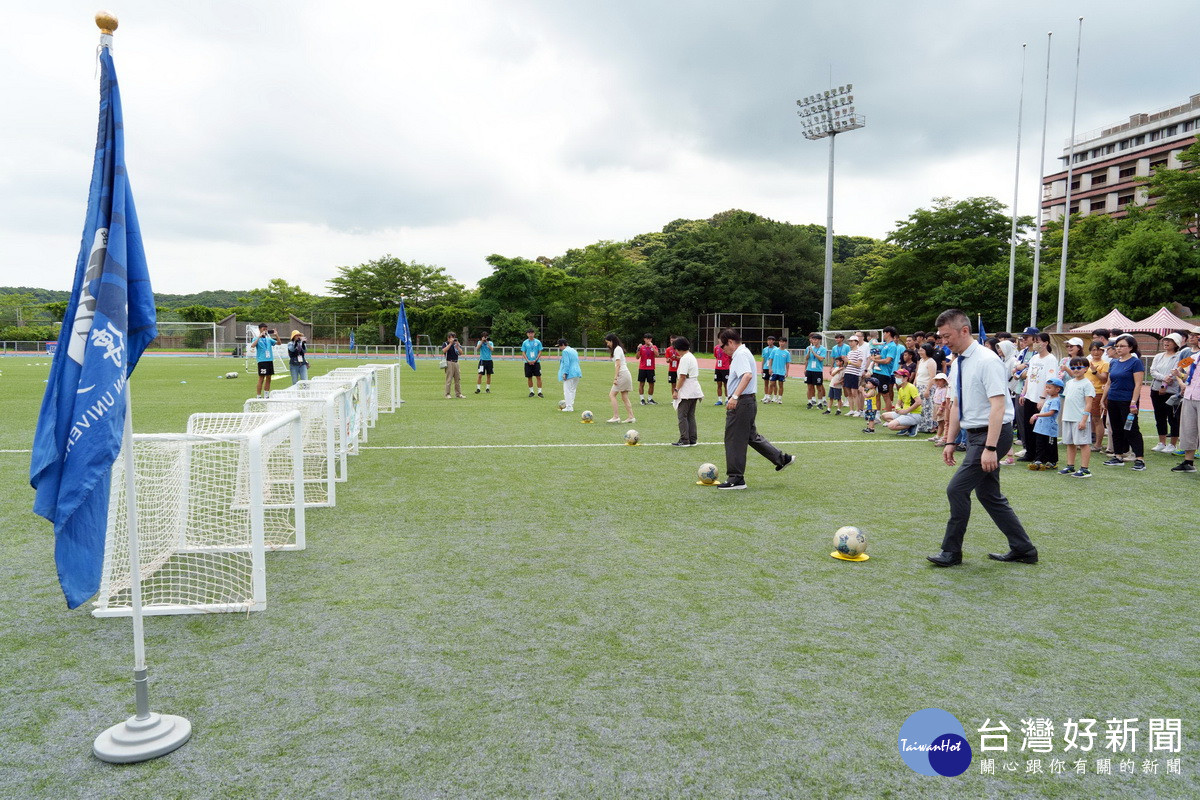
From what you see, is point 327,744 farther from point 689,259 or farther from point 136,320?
point 689,259

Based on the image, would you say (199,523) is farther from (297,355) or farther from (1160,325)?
(1160,325)

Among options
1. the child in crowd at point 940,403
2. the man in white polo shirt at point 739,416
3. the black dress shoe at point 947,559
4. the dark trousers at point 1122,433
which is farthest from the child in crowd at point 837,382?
the black dress shoe at point 947,559

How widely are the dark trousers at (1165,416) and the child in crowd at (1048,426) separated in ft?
8.23

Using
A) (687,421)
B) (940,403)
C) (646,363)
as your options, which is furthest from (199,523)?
(646,363)

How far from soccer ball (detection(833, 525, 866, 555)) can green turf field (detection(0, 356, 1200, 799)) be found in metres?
0.15

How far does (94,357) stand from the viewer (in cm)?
304

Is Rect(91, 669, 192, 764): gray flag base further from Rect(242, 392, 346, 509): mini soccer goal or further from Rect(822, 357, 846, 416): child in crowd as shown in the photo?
Rect(822, 357, 846, 416): child in crowd

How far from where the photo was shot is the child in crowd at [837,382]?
17.0 meters

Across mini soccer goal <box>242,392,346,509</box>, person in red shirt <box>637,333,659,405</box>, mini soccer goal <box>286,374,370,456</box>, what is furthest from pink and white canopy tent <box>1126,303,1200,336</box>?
mini soccer goal <box>242,392,346,509</box>

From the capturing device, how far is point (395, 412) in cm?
1659

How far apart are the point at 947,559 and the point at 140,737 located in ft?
17.6

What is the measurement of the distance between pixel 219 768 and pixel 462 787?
1041 millimetres

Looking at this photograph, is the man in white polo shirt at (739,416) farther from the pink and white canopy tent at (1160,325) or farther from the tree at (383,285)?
the tree at (383,285)

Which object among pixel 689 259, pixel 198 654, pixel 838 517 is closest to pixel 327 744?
pixel 198 654
